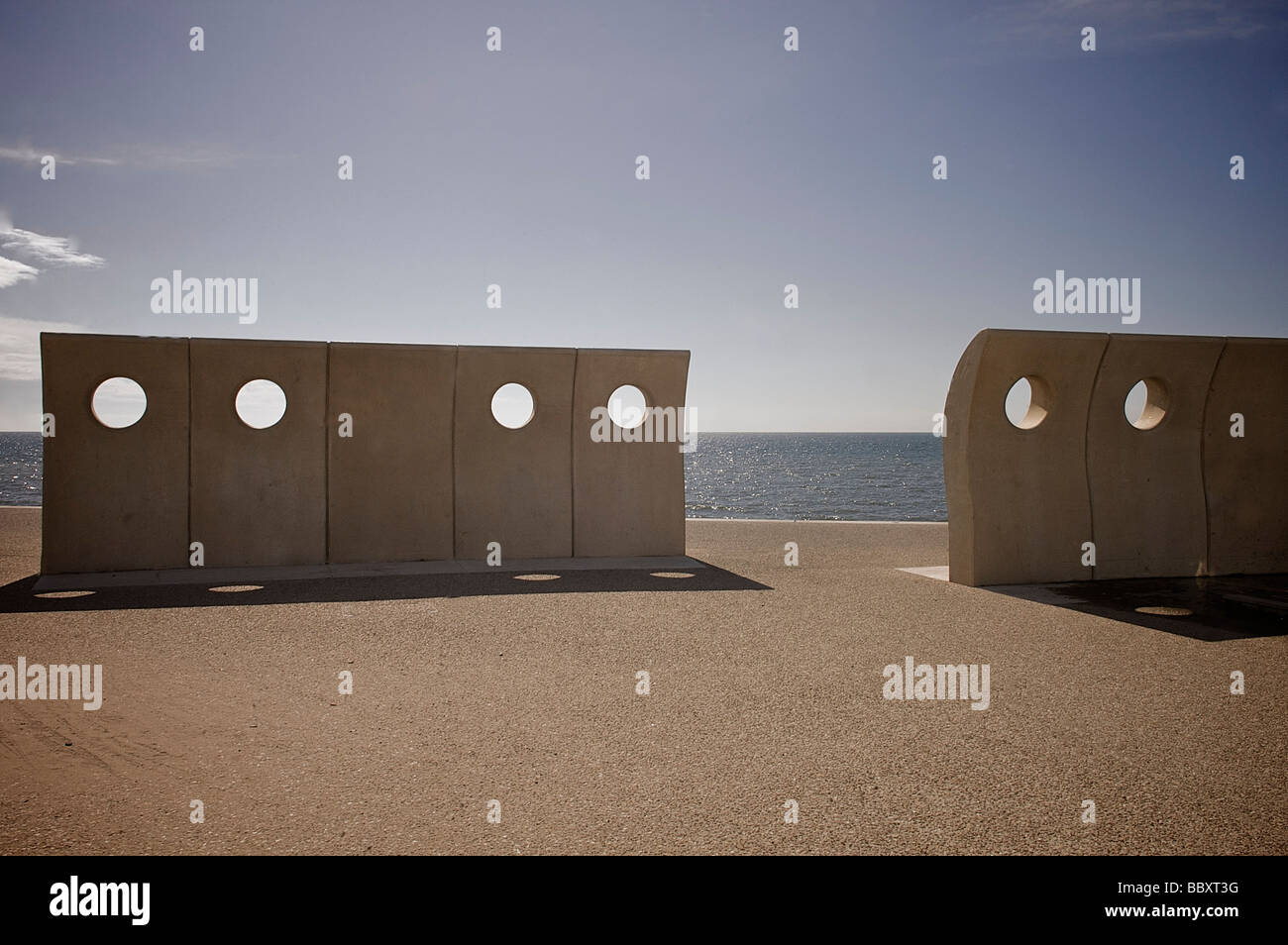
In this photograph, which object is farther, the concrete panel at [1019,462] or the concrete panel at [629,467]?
the concrete panel at [629,467]

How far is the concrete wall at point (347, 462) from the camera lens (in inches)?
414

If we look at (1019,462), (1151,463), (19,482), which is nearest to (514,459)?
(1019,462)

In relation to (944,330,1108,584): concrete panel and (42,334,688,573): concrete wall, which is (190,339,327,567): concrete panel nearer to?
(42,334,688,573): concrete wall

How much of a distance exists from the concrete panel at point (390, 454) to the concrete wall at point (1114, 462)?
666 centimetres

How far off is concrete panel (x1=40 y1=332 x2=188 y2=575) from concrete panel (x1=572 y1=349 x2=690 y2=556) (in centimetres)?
513

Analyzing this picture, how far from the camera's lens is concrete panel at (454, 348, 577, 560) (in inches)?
463

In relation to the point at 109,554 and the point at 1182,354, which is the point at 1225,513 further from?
the point at 109,554

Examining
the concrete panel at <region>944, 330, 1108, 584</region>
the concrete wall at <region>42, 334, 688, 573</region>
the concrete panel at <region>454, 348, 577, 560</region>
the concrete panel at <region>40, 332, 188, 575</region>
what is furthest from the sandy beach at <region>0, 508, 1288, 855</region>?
the concrete panel at <region>454, 348, 577, 560</region>

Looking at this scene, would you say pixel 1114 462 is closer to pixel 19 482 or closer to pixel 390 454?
pixel 390 454

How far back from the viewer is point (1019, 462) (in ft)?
32.3

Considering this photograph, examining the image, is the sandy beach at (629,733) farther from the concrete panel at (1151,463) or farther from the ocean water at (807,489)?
the ocean water at (807,489)

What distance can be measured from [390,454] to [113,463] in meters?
3.33

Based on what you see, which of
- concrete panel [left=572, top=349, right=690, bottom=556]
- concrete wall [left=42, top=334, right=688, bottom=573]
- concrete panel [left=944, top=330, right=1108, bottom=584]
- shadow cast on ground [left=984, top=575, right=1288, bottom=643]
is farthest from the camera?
concrete panel [left=572, top=349, right=690, bottom=556]

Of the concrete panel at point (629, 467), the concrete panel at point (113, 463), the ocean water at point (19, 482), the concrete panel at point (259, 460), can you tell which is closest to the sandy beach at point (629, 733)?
the concrete panel at point (113, 463)
